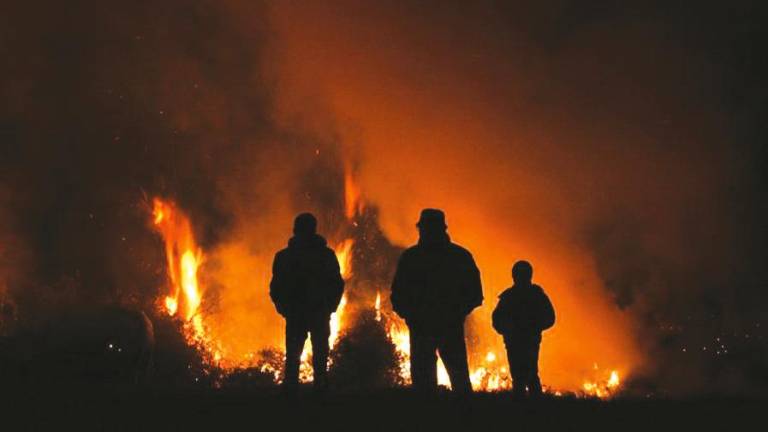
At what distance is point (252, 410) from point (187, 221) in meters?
21.7

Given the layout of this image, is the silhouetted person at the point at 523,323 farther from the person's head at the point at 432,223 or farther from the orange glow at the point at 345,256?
the orange glow at the point at 345,256

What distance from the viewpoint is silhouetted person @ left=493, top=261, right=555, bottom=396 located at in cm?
982

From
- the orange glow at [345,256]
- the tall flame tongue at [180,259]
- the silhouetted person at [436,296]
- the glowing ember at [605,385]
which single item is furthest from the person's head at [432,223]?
the orange glow at [345,256]

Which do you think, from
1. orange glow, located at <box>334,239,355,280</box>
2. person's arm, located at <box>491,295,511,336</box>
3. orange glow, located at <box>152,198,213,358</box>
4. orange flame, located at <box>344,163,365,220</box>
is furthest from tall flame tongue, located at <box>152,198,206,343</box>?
person's arm, located at <box>491,295,511,336</box>

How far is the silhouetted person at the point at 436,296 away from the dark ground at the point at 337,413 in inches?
15.2

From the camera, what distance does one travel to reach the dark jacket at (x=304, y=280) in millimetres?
9102

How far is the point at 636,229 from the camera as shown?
2700cm

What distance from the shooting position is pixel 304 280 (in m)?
9.12

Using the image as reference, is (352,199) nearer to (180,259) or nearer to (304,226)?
(180,259)

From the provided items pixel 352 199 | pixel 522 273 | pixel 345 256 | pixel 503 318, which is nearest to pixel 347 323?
pixel 345 256

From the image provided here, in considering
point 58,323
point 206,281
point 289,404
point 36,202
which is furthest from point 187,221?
point 289,404

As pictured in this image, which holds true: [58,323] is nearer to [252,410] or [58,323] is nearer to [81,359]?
[81,359]

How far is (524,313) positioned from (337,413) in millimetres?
3152

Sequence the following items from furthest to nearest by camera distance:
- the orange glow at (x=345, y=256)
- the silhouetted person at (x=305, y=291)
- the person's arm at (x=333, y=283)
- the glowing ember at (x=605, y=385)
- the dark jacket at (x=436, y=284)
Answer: the orange glow at (x=345, y=256), the glowing ember at (x=605, y=385), the person's arm at (x=333, y=283), the silhouetted person at (x=305, y=291), the dark jacket at (x=436, y=284)
